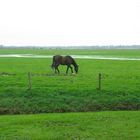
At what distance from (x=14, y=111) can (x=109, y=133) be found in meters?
7.70

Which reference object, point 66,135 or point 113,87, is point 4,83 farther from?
point 66,135

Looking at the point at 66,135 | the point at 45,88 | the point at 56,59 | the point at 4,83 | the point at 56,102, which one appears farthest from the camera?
the point at 56,59

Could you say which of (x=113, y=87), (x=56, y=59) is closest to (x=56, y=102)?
(x=113, y=87)

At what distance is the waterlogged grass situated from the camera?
1263 cm

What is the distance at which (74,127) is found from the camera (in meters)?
14.1

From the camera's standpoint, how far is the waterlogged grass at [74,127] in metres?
12.6

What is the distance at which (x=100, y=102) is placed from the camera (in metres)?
20.8

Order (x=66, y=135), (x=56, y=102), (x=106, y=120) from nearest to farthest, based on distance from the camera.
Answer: (x=66, y=135)
(x=106, y=120)
(x=56, y=102)

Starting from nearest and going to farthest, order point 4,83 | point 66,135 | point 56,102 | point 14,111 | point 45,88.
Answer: point 66,135
point 14,111
point 56,102
point 45,88
point 4,83

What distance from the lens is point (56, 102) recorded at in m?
20.6

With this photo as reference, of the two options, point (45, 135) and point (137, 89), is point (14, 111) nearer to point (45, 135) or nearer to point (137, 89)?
point (45, 135)

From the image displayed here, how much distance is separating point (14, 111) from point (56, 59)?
58.7ft

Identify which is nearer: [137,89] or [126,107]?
[126,107]

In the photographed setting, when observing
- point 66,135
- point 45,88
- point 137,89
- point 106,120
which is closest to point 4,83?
point 45,88
